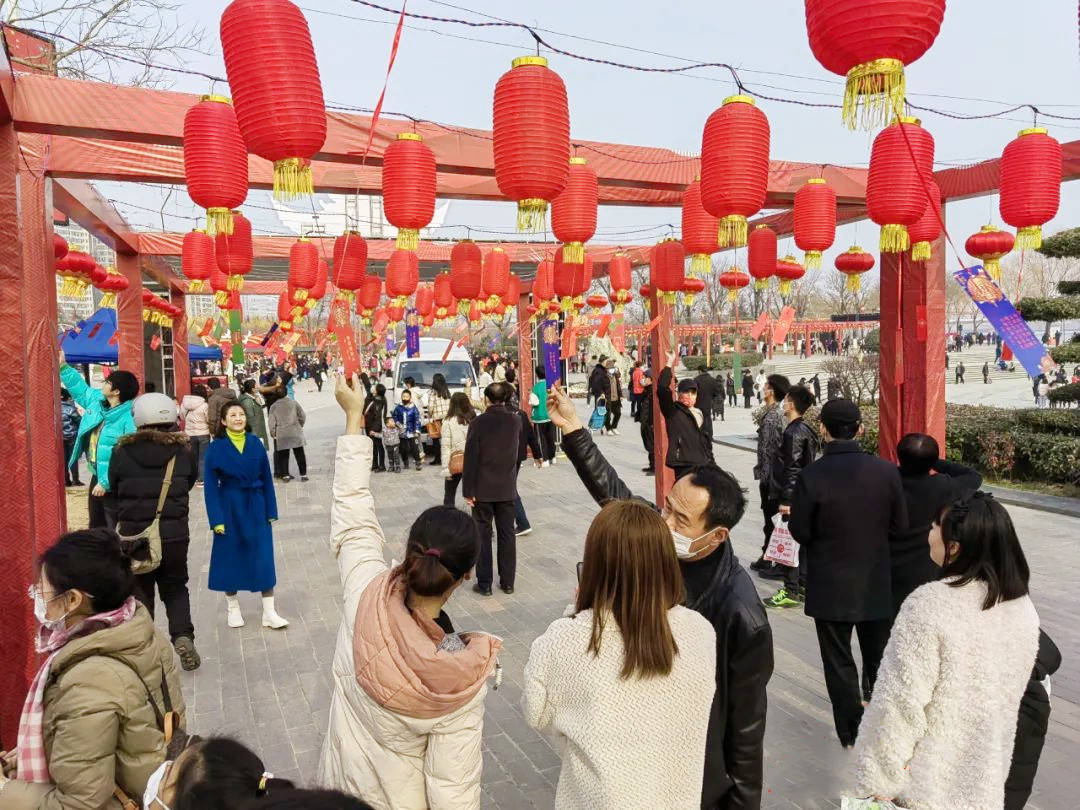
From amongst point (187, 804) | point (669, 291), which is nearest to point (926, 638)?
point (187, 804)

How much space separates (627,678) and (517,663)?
328 centimetres

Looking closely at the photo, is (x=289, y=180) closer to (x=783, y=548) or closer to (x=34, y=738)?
(x=34, y=738)

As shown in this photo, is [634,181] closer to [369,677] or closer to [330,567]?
[330,567]

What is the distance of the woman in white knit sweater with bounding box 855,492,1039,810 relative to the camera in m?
1.94

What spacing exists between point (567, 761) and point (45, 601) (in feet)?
5.19

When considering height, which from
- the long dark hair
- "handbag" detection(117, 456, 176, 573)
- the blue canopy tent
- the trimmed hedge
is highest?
the blue canopy tent

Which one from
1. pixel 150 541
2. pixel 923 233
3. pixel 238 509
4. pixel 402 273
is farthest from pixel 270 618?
pixel 923 233

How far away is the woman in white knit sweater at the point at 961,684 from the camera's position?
1936 millimetres

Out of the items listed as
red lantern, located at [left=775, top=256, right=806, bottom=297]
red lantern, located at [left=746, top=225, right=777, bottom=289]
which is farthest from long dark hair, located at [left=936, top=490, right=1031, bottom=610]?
A: red lantern, located at [left=775, top=256, right=806, bottom=297]

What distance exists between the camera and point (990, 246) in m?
6.80

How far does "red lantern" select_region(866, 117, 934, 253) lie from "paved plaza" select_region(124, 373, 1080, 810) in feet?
9.40

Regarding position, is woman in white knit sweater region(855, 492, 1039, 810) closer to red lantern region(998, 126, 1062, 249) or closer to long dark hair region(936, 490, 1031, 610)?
long dark hair region(936, 490, 1031, 610)

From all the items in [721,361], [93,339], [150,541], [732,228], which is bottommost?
[150,541]

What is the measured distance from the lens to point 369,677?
1707 mm
